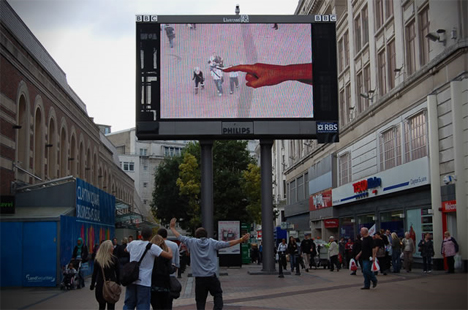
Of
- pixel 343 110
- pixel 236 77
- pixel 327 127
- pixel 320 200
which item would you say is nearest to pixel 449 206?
pixel 327 127

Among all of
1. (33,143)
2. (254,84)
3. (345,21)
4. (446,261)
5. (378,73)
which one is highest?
(345,21)

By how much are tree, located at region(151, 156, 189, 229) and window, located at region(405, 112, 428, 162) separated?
92.4 feet

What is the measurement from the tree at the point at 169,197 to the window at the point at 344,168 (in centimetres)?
1662

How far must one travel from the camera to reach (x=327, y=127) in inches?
982

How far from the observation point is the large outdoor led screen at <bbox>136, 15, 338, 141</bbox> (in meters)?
24.9

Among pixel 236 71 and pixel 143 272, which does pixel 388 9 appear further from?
pixel 143 272

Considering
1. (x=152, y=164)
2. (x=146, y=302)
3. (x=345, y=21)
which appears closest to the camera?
(x=146, y=302)

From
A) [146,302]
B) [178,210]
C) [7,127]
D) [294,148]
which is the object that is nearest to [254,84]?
[7,127]

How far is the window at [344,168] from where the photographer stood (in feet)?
127

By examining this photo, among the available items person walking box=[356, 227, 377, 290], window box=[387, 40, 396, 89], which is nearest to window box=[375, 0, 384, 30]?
window box=[387, 40, 396, 89]

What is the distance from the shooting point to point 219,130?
25.0 meters

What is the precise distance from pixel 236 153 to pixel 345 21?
51.1 ft

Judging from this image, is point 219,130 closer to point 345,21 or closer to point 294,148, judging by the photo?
point 345,21

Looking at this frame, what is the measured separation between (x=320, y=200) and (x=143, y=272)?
Result: 37.1m
